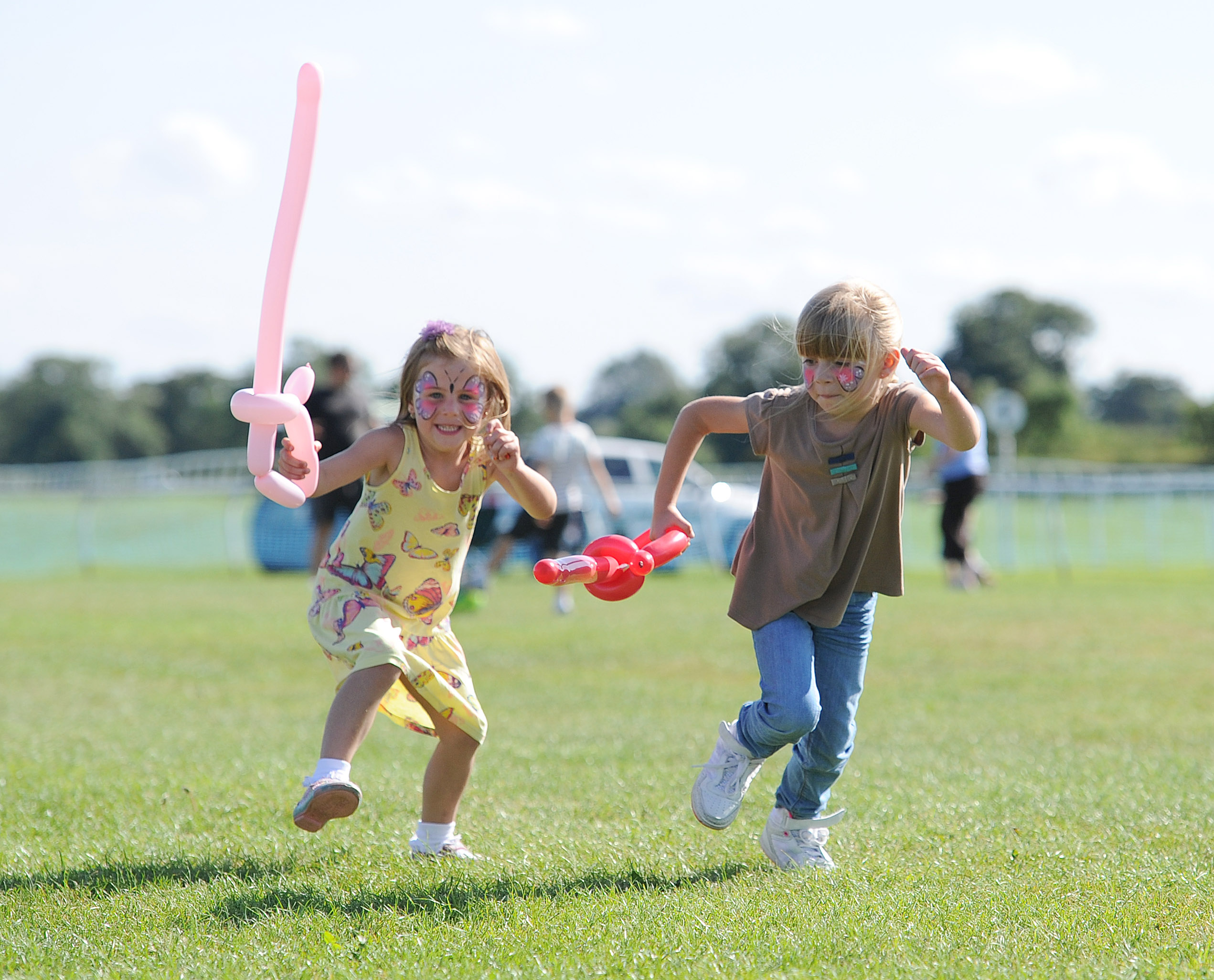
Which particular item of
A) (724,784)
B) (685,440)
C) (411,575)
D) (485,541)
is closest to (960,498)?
(485,541)

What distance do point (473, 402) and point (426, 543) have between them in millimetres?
443

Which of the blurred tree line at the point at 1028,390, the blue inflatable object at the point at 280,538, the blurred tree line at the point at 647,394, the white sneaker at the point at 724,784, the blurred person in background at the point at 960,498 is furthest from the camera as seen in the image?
the blurred tree line at the point at 647,394

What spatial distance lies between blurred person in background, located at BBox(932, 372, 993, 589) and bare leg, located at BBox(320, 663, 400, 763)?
1068cm

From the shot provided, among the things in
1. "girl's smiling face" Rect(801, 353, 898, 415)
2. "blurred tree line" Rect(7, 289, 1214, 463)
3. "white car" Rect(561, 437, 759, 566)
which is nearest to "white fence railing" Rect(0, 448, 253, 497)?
"white car" Rect(561, 437, 759, 566)

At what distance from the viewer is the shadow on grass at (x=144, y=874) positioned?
361 centimetres

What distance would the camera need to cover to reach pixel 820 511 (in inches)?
148

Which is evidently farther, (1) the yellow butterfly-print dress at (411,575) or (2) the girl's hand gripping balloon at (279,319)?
(1) the yellow butterfly-print dress at (411,575)

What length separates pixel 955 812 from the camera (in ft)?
14.8

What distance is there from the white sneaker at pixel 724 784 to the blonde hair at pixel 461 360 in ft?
3.85

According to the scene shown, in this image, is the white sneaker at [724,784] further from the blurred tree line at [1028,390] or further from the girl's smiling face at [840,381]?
the blurred tree line at [1028,390]

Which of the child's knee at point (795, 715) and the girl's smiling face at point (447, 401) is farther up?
the girl's smiling face at point (447, 401)

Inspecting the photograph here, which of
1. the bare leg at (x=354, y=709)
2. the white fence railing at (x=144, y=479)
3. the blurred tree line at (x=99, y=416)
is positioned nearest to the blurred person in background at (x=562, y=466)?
the white fence railing at (x=144, y=479)

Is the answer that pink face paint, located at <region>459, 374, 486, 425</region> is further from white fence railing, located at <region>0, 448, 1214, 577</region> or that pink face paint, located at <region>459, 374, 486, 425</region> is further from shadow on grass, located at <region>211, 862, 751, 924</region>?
white fence railing, located at <region>0, 448, 1214, 577</region>

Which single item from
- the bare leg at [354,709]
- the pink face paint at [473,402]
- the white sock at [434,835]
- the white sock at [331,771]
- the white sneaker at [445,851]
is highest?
the pink face paint at [473,402]
